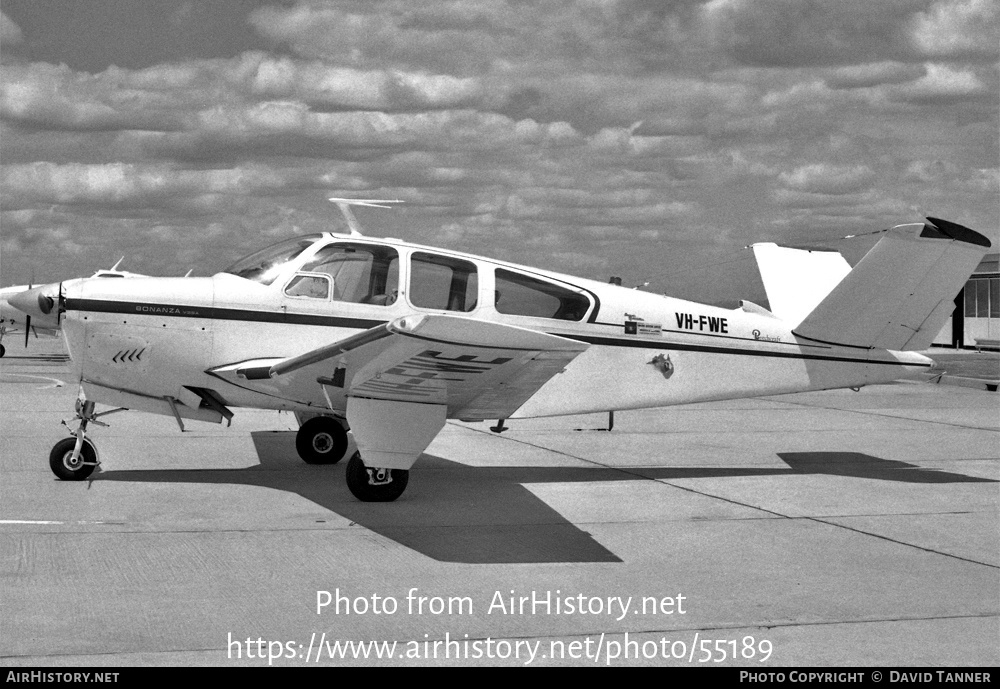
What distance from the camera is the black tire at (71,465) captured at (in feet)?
30.3

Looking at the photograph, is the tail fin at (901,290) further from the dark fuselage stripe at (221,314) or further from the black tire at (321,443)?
the black tire at (321,443)

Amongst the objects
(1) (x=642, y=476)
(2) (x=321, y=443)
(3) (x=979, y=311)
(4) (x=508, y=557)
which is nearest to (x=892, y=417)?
(1) (x=642, y=476)

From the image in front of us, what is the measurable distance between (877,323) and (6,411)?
11815mm

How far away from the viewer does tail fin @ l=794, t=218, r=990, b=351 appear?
9969mm

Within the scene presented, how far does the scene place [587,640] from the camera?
5.16 metres

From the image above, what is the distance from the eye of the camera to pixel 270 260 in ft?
30.9

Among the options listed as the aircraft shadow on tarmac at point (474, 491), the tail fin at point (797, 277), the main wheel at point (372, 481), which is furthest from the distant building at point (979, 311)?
the main wheel at point (372, 481)

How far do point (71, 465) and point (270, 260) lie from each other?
8.33 feet

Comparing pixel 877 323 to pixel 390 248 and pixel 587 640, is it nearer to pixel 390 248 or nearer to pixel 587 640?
pixel 390 248

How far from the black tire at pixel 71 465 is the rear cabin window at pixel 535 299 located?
3.92 m

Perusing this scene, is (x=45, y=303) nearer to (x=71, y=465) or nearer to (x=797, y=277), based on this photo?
(x=71, y=465)

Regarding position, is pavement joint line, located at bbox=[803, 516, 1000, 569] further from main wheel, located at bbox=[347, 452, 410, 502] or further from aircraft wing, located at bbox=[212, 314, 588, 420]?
main wheel, located at bbox=[347, 452, 410, 502]

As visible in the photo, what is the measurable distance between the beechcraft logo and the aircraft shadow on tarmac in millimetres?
1123
